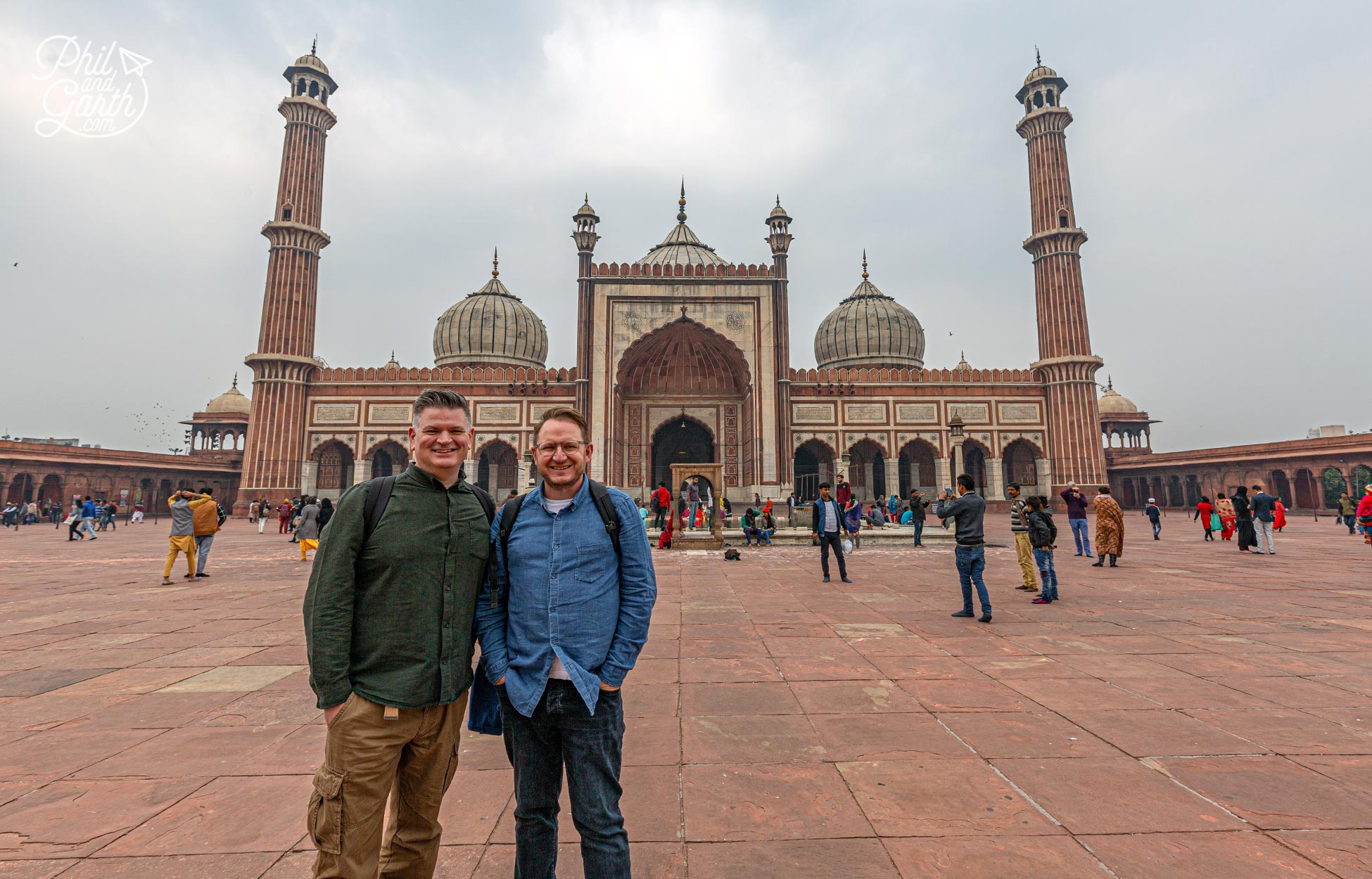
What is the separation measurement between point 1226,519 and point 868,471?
16130 millimetres

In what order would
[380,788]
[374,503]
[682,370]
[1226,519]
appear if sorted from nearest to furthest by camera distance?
[380,788] < [374,503] < [1226,519] < [682,370]

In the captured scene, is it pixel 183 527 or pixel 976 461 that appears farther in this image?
pixel 976 461

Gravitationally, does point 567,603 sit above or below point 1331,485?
below

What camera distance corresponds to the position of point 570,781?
64.7 inches

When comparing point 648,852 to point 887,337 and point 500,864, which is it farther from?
point 887,337

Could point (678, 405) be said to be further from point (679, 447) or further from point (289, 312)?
point (289, 312)

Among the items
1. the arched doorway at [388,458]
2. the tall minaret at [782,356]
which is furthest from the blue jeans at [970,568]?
the arched doorway at [388,458]

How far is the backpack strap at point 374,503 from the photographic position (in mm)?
1602

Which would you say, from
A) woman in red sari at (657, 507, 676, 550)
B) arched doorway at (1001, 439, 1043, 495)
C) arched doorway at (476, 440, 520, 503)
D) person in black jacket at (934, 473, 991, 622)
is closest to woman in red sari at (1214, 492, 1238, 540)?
person in black jacket at (934, 473, 991, 622)

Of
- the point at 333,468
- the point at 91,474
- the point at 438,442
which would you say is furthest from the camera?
the point at 333,468

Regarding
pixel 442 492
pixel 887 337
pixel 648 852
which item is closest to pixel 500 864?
pixel 648 852

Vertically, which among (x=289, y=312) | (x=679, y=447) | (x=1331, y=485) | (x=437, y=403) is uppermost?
(x=289, y=312)

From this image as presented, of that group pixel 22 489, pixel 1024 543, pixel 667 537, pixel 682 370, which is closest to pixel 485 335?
pixel 682 370

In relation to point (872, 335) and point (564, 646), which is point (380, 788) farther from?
point (872, 335)
